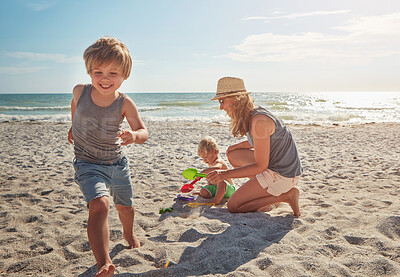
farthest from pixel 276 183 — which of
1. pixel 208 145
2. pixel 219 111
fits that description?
pixel 219 111

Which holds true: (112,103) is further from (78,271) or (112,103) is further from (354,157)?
(354,157)

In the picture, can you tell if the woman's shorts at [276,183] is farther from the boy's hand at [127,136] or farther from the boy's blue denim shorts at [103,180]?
the boy's hand at [127,136]

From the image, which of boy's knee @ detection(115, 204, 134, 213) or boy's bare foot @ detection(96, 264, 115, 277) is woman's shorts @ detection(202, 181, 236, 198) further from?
boy's bare foot @ detection(96, 264, 115, 277)

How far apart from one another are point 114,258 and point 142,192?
177 centimetres

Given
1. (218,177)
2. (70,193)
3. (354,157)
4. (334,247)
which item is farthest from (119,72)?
(354,157)

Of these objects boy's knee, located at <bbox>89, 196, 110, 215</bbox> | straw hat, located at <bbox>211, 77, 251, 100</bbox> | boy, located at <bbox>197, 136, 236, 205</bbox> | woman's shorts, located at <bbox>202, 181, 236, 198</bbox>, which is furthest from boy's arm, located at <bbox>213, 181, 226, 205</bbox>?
boy's knee, located at <bbox>89, 196, 110, 215</bbox>

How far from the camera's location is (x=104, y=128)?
217cm

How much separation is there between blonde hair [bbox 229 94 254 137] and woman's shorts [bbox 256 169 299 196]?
507 mm

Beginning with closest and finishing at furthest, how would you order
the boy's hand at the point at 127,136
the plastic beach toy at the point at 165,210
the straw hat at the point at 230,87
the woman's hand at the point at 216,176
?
1. the boy's hand at the point at 127,136
2. the woman's hand at the point at 216,176
3. the straw hat at the point at 230,87
4. the plastic beach toy at the point at 165,210

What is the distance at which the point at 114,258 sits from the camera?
2145mm

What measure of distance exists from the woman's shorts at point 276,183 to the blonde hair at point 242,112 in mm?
507

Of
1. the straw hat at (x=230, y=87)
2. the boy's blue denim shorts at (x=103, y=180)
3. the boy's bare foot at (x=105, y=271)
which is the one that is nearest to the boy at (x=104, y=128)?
the boy's blue denim shorts at (x=103, y=180)

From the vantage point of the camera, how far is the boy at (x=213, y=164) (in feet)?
11.3

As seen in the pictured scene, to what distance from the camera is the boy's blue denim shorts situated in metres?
1.91
